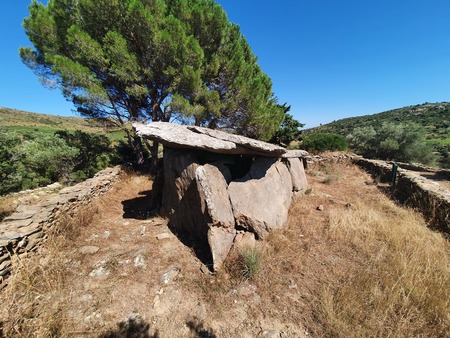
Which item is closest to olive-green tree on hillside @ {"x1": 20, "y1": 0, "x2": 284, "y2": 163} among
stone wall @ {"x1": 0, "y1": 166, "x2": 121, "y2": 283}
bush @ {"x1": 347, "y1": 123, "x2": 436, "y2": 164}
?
stone wall @ {"x1": 0, "y1": 166, "x2": 121, "y2": 283}

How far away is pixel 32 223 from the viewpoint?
10.5 feet

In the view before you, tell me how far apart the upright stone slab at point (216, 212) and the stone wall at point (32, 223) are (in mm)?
2790

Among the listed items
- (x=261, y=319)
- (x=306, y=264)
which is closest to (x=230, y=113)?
(x=306, y=264)

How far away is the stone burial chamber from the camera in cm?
346

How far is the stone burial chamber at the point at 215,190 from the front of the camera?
3461 millimetres

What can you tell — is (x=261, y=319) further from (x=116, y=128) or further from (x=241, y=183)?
(x=116, y=128)

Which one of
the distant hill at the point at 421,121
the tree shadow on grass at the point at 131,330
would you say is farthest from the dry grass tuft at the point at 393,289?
the distant hill at the point at 421,121

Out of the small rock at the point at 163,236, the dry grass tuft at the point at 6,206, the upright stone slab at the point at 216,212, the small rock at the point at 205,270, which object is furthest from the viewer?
the dry grass tuft at the point at 6,206

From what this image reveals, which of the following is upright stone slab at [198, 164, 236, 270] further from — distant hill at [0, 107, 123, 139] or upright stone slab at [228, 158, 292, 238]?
distant hill at [0, 107, 123, 139]

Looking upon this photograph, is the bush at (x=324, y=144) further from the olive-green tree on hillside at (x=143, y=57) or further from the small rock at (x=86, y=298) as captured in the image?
the small rock at (x=86, y=298)

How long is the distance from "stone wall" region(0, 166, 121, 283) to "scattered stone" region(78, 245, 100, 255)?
62 cm

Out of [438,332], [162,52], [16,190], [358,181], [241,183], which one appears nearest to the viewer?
[438,332]

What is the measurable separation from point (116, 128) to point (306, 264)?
Result: 8906mm

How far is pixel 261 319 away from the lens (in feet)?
7.52
